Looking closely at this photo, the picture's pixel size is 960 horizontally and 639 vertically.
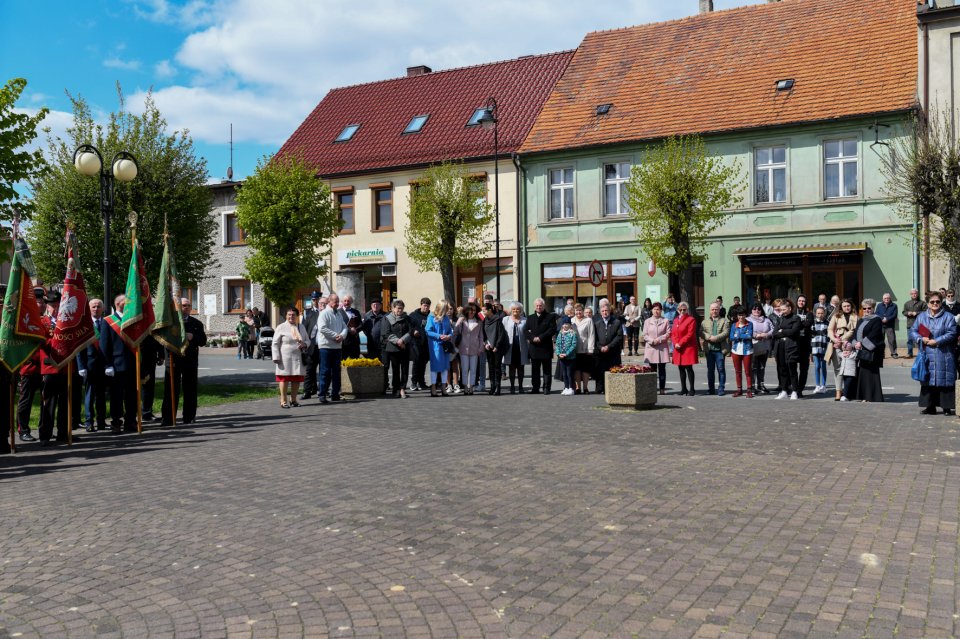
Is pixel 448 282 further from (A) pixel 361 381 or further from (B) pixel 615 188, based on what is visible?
(A) pixel 361 381

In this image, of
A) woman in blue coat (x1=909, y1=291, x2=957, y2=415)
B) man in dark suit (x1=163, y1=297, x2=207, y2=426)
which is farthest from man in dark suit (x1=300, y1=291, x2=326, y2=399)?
woman in blue coat (x1=909, y1=291, x2=957, y2=415)

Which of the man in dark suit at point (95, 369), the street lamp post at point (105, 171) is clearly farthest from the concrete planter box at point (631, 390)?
the street lamp post at point (105, 171)

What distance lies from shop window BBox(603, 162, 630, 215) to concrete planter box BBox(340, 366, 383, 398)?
1817 cm

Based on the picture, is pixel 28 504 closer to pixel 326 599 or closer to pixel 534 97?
pixel 326 599

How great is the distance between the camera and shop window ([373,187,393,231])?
40.2m

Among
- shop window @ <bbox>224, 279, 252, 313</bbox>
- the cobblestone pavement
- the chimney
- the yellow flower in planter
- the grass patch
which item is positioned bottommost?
the cobblestone pavement

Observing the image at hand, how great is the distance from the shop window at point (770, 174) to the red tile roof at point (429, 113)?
31.5 ft

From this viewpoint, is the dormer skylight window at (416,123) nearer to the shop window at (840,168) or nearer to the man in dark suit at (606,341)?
the shop window at (840,168)

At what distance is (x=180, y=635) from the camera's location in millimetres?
4848

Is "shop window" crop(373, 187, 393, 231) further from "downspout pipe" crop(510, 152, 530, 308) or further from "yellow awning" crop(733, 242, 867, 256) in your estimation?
"yellow awning" crop(733, 242, 867, 256)

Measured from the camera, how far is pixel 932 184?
25484 mm

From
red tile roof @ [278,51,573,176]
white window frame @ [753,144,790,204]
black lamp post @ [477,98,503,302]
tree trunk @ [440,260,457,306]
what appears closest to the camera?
white window frame @ [753,144,790,204]

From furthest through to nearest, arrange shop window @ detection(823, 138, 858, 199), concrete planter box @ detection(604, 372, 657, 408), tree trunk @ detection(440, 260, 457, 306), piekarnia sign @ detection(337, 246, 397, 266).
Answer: piekarnia sign @ detection(337, 246, 397, 266)
tree trunk @ detection(440, 260, 457, 306)
shop window @ detection(823, 138, 858, 199)
concrete planter box @ detection(604, 372, 657, 408)

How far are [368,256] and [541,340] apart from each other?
22761mm
